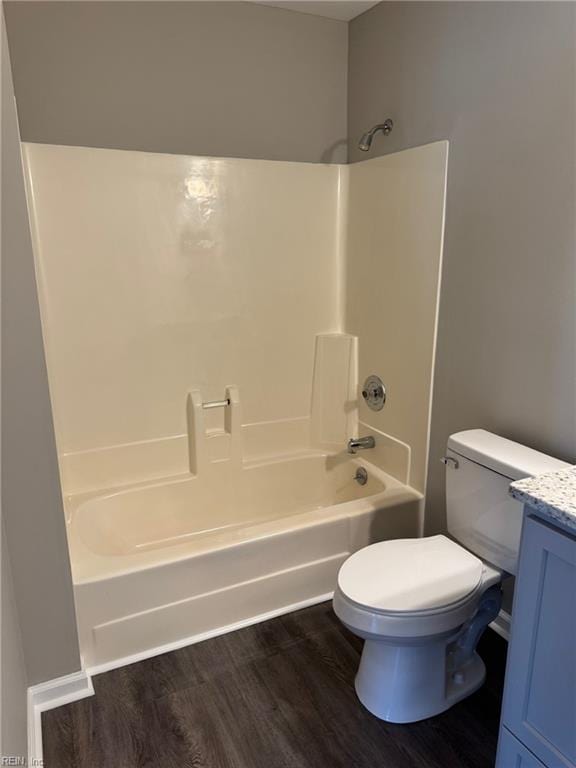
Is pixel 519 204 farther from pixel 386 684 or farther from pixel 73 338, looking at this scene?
pixel 73 338

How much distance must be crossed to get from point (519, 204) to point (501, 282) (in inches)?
10.0

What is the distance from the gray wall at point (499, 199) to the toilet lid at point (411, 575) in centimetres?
47

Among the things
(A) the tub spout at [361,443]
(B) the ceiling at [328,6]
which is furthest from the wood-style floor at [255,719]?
(B) the ceiling at [328,6]

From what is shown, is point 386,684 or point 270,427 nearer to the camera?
point 386,684

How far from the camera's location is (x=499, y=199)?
70.4 inches

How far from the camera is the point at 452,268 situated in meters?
2.02

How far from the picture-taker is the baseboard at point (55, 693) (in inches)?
63.7

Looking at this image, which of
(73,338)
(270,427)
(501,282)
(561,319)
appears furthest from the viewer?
(270,427)

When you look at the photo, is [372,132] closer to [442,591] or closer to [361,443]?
[361,443]

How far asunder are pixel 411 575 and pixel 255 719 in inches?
25.8

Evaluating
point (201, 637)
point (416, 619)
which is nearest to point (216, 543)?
point (201, 637)

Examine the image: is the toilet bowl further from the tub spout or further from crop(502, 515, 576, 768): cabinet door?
the tub spout

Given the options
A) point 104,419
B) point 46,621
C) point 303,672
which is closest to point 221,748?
point 303,672

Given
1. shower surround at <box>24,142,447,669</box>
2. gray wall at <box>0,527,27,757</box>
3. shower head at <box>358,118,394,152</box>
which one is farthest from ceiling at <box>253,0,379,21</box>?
gray wall at <box>0,527,27,757</box>
